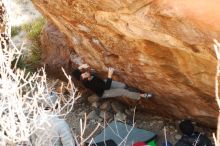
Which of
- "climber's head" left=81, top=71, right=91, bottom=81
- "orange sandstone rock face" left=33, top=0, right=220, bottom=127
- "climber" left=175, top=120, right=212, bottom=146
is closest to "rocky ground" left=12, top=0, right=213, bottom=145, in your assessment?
"orange sandstone rock face" left=33, top=0, right=220, bottom=127

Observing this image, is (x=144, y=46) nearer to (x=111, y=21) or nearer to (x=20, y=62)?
(x=111, y=21)

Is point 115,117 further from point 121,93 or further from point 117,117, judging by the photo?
point 121,93

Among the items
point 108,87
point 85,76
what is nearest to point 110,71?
point 108,87

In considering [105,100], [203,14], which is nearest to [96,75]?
[105,100]

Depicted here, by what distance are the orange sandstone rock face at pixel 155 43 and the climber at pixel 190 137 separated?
0.20 metres

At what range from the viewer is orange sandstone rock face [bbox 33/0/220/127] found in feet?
15.7

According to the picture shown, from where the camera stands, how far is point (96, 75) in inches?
308

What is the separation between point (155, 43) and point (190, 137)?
1.88 m

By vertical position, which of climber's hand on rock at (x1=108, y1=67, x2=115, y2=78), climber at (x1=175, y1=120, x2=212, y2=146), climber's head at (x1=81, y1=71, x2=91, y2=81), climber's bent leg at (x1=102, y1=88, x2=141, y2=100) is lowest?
climber at (x1=175, y1=120, x2=212, y2=146)

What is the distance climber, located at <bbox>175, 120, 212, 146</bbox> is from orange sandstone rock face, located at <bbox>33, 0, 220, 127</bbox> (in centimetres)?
20

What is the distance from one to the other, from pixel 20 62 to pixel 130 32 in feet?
16.0

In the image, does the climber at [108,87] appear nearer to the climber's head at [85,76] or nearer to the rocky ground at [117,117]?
the climber's head at [85,76]

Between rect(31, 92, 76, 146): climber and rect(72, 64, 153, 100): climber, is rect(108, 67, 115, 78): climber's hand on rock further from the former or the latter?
rect(31, 92, 76, 146): climber

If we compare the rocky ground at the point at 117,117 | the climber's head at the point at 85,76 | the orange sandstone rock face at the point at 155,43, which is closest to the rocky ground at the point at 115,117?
the rocky ground at the point at 117,117
